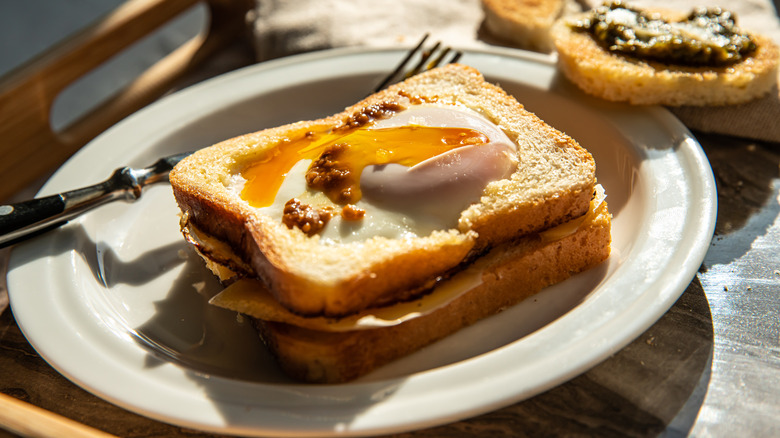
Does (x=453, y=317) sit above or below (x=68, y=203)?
below

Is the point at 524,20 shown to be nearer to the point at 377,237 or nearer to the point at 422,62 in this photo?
the point at 422,62

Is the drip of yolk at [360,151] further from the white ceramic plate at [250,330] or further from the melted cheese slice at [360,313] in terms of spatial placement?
the white ceramic plate at [250,330]

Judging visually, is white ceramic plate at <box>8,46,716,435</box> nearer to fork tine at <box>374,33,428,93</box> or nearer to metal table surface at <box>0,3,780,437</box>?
fork tine at <box>374,33,428,93</box>

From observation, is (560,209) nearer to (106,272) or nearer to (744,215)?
(744,215)

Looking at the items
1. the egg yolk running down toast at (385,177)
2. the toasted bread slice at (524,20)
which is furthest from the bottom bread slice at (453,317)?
the toasted bread slice at (524,20)

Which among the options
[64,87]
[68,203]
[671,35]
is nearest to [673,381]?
[671,35]

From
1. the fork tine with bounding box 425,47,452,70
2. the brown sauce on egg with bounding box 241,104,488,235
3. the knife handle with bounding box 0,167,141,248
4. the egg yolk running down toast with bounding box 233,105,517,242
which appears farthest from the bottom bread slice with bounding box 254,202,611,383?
the fork tine with bounding box 425,47,452,70

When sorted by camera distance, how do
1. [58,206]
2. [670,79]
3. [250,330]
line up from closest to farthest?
[250,330]
[58,206]
[670,79]
